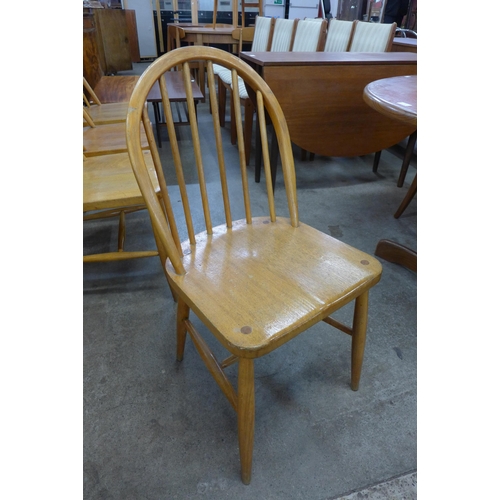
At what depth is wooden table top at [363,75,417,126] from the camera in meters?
1.10

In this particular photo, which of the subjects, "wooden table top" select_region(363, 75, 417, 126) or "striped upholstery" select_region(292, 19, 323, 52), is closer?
"wooden table top" select_region(363, 75, 417, 126)

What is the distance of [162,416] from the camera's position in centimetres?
105

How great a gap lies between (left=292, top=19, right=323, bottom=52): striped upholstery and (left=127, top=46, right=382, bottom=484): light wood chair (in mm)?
2271

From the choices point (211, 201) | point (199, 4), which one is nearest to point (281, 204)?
point (211, 201)

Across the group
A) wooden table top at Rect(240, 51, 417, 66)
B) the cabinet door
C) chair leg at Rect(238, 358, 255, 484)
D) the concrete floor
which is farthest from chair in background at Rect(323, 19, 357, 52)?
the cabinet door

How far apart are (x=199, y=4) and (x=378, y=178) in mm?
6809

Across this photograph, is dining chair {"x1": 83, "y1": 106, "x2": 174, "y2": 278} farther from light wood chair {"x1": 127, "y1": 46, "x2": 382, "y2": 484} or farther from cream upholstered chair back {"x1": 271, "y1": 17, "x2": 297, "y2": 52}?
cream upholstered chair back {"x1": 271, "y1": 17, "x2": 297, "y2": 52}

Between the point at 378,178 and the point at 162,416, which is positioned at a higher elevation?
the point at 378,178

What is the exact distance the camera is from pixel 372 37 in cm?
262

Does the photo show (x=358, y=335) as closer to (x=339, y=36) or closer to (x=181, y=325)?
(x=181, y=325)

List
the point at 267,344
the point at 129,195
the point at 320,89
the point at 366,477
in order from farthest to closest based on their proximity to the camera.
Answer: the point at 320,89 < the point at 129,195 < the point at 366,477 < the point at 267,344

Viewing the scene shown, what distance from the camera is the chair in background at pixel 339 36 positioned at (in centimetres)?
281

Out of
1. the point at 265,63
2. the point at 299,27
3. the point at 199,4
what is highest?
the point at 199,4

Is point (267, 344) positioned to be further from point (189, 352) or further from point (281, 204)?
point (281, 204)
